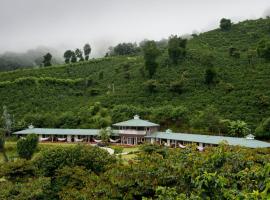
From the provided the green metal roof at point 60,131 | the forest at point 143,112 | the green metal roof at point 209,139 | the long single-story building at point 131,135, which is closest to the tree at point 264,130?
the forest at point 143,112

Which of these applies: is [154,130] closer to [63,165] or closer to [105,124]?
[105,124]

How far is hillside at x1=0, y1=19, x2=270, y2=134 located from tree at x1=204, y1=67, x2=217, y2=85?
95 cm

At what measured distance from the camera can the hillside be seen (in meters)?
54.4

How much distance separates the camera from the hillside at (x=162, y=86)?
5438 centimetres

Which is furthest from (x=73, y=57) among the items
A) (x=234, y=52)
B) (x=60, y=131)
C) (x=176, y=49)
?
(x=60, y=131)

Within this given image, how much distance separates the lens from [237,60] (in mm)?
68438

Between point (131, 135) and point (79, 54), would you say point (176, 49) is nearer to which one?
point (131, 135)

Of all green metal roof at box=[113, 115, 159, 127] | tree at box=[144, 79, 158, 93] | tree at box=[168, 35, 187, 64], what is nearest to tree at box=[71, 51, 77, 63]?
tree at box=[168, 35, 187, 64]

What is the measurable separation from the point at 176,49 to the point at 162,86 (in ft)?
29.5

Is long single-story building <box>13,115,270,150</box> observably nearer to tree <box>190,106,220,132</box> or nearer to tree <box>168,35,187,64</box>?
tree <box>190,106,220,132</box>

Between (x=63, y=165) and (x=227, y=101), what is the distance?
123 feet

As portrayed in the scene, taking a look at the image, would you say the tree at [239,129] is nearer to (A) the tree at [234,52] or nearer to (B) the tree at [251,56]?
(B) the tree at [251,56]

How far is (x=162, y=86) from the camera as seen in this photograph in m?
63.0

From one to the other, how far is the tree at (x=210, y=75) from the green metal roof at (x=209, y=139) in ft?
49.6
